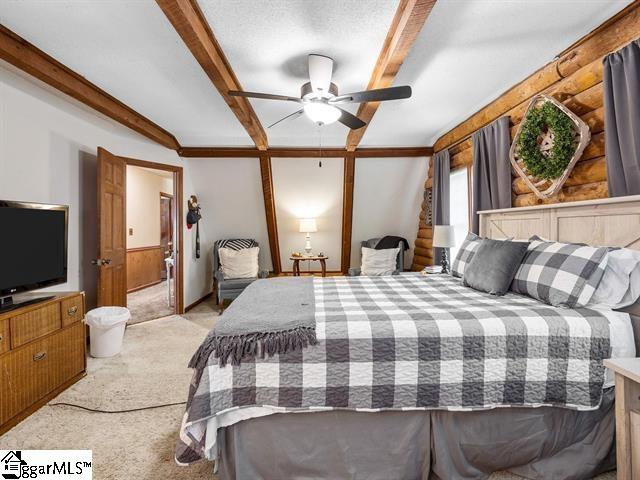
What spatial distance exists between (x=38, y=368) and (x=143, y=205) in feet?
15.8

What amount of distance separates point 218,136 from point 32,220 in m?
2.57

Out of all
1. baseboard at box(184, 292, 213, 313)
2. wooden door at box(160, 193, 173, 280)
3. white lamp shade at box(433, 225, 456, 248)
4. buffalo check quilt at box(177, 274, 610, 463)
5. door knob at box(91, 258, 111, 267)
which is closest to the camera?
buffalo check quilt at box(177, 274, 610, 463)

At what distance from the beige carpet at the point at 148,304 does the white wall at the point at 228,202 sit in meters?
0.78

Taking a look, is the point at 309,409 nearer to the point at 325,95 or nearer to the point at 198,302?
the point at 325,95

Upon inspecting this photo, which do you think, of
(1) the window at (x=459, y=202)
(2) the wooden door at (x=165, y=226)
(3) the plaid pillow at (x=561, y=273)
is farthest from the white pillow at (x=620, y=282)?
(2) the wooden door at (x=165, y=226)

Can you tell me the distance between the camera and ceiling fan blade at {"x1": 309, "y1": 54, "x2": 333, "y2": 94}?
2332 mm

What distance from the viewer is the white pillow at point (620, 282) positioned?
1.69m

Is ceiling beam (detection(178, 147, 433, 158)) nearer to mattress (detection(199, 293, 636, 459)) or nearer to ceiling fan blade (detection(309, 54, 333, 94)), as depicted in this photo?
ceiling fan blade (detection(309, 54, 333, 94))

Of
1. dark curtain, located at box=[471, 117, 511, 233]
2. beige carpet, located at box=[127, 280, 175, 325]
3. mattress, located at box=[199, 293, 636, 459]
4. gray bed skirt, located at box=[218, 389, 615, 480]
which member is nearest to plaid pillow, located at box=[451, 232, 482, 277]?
dark curtain, located at box=[471, 117, 511, 233]

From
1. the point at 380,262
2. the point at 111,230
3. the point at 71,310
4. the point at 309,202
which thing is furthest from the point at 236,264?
the point at 71,310

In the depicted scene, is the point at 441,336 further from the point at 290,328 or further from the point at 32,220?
the point at 32,220

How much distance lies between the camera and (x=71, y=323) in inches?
102

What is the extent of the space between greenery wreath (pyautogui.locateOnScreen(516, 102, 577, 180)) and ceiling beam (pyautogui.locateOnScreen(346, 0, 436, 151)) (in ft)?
3.83

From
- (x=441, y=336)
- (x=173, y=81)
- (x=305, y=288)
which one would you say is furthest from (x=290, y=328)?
(x=173, y=81)
